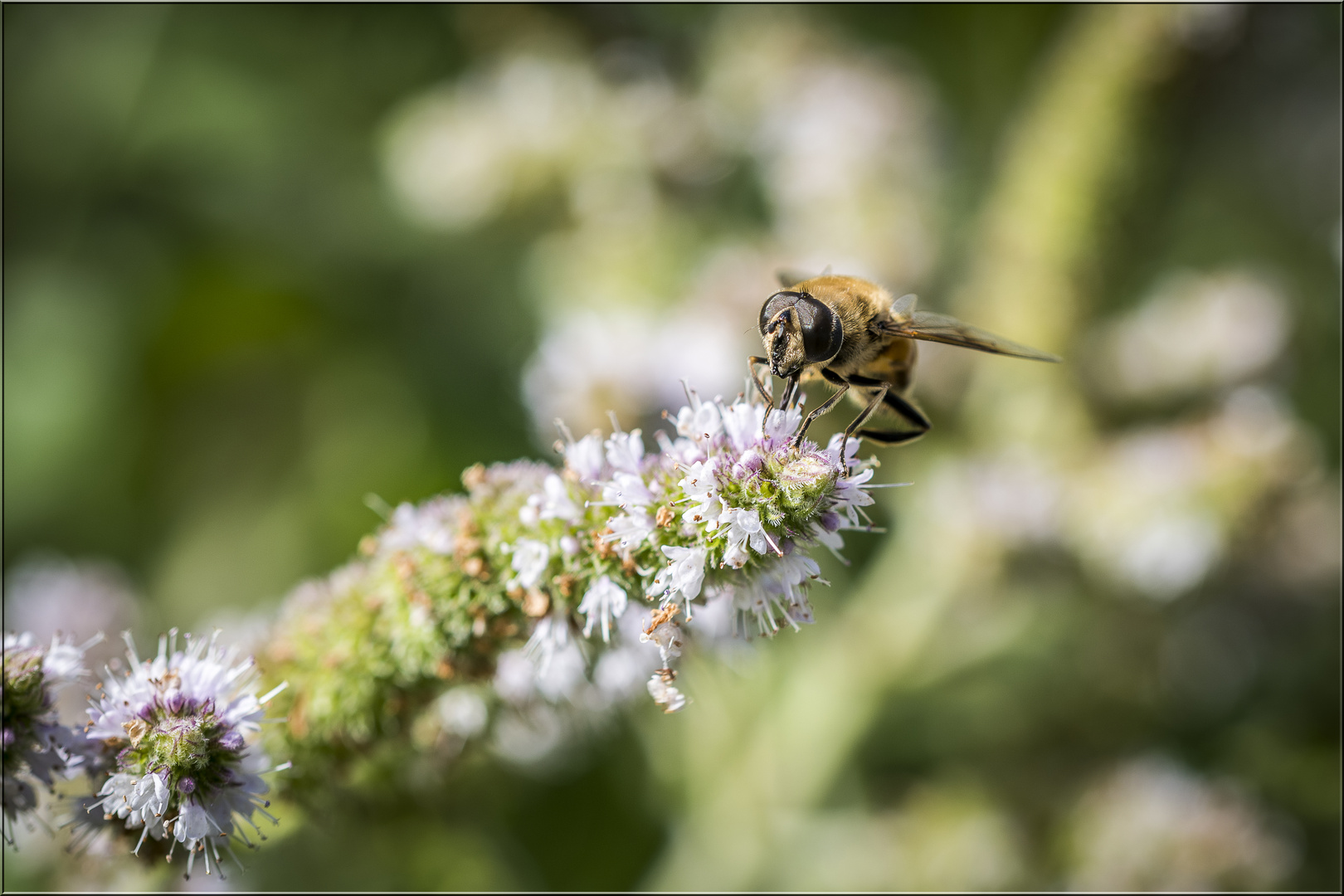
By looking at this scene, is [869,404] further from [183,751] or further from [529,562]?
[183,751]

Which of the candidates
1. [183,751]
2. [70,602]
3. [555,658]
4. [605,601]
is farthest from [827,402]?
[70,602]

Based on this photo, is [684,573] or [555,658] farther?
[555,658]

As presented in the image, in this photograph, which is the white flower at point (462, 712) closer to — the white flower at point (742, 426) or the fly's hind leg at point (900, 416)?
the white flower at point (742, 426)

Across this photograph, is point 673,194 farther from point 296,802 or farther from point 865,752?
point 296,802

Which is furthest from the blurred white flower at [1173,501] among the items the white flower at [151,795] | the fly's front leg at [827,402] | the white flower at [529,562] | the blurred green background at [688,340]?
the white flower at [151,795]

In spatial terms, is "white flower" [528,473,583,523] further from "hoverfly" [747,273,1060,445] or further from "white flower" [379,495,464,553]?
"hoverfly" [747,273,1060,445]

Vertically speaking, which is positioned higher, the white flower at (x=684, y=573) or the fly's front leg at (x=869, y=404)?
the fly's front leg at (x=869, y=404)
